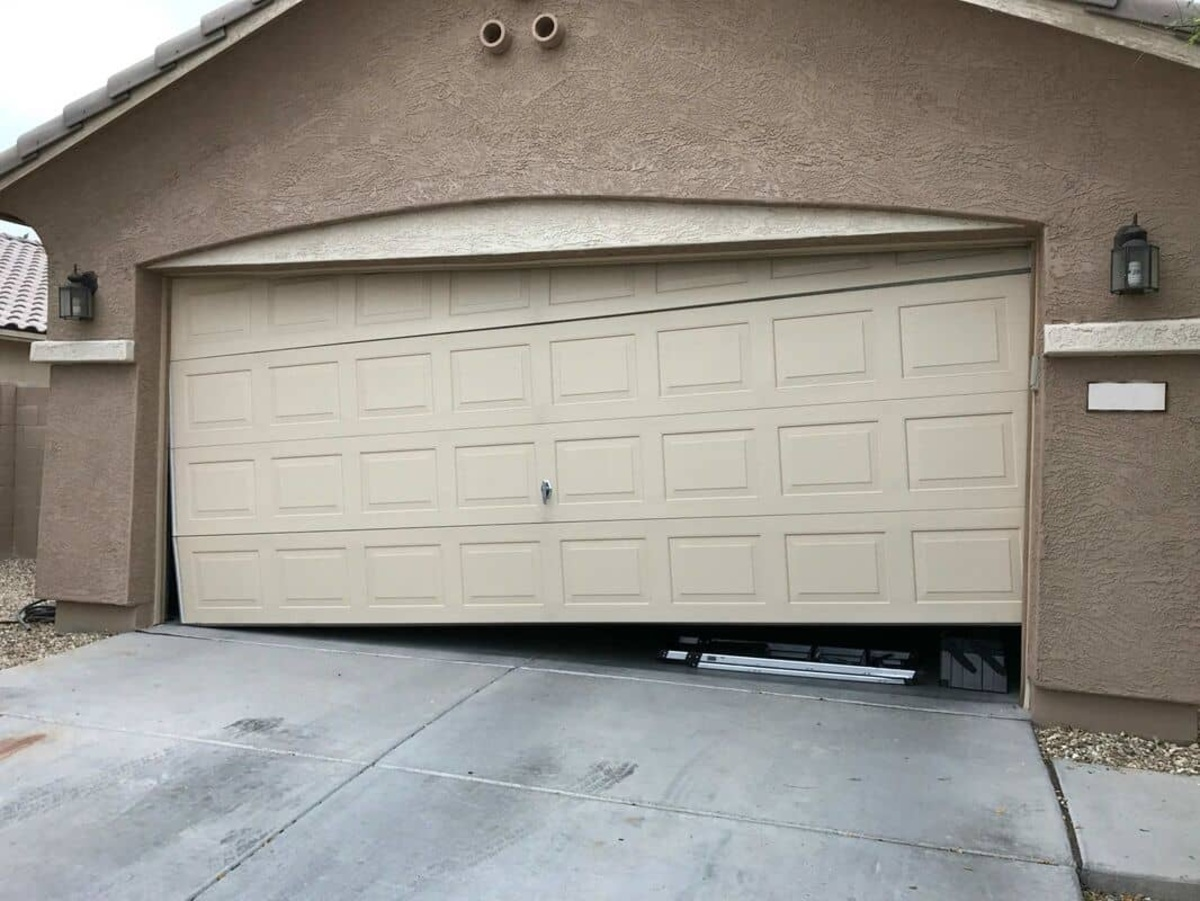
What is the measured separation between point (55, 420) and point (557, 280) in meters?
3.85

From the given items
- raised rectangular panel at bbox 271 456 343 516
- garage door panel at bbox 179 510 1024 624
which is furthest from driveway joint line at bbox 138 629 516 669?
raised rectangular panel at bbox 271 456 343 516

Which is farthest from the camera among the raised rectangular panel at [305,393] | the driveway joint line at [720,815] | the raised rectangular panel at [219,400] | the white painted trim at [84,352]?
the raised rectangular panel at [219,400]

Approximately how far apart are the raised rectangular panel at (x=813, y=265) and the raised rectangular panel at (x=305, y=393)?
3041mm

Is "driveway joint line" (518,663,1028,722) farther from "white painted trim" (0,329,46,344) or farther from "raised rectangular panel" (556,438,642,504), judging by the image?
"white painted trim" (0,329,46,344)

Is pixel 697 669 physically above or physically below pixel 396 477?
below

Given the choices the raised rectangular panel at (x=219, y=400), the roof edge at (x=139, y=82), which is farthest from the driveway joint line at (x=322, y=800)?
the roof edge at (x=139, y=82)

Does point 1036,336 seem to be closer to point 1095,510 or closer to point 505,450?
point 1095,510

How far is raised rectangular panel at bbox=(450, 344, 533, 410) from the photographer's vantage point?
233 inches

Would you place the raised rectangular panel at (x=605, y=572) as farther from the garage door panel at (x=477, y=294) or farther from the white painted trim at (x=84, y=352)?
the white painted trim at (x=84, y=352)

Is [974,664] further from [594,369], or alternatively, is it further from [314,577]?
[314,577]

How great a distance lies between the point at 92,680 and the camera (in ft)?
18.0

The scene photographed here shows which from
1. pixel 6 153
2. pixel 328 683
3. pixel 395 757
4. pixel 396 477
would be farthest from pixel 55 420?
pixel 395 757

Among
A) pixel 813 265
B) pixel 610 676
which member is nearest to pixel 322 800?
pixel 610 676

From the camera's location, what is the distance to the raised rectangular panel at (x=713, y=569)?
5.50 meters
